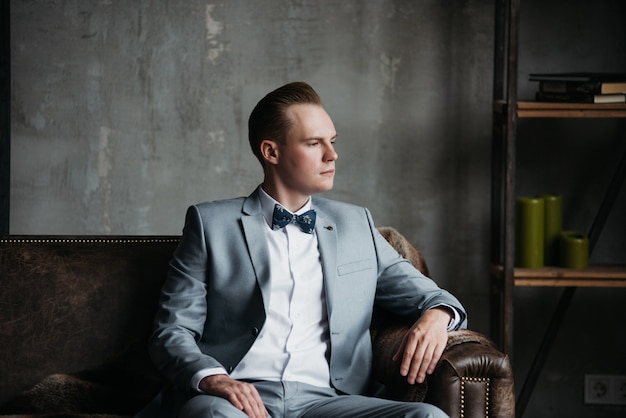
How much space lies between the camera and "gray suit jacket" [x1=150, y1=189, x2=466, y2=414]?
231 cm

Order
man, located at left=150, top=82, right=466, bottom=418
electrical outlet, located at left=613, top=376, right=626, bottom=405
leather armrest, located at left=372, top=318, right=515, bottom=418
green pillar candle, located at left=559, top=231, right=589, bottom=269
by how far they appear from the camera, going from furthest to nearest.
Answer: electrical outlet, located at left=613, top=376, right=626, bottom=405 < green pillar candle, located at left=559, top=231, right=589, bottom=269 < man, located at left=150, top=82, right=466, bottom=418 < leather armrest, located at left=372, top=318, right=515, bottom=418

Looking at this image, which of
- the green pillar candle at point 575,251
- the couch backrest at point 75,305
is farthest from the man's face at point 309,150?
the green pillar candle at point 575,251

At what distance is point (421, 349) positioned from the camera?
2172 millimetres

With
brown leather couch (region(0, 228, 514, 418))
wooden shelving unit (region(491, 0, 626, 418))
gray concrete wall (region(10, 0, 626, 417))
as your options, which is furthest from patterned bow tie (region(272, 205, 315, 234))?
gray concrete wall (region(10, 0, 626, 417))

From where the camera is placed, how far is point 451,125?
138 inches

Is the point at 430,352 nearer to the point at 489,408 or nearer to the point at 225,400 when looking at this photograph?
the point at 489,408

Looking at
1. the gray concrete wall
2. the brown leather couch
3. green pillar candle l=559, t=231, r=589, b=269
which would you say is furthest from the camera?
the gray concrete wall

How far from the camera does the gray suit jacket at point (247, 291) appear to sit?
231cm

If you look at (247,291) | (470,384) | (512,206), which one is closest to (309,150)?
(247,291)

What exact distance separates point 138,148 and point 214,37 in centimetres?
54

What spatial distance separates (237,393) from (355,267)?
0.58 meters

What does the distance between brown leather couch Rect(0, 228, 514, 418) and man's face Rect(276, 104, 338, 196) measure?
1.62 feet

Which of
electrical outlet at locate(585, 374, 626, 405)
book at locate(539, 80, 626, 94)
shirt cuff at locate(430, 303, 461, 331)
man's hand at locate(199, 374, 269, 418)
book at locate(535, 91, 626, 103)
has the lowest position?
electrical outlet at locate(585, 374, 626, 405)

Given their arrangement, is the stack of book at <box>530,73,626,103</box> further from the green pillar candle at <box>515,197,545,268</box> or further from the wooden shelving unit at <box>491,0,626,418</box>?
the green pillar candle at <box>515,197,545,268</box>
